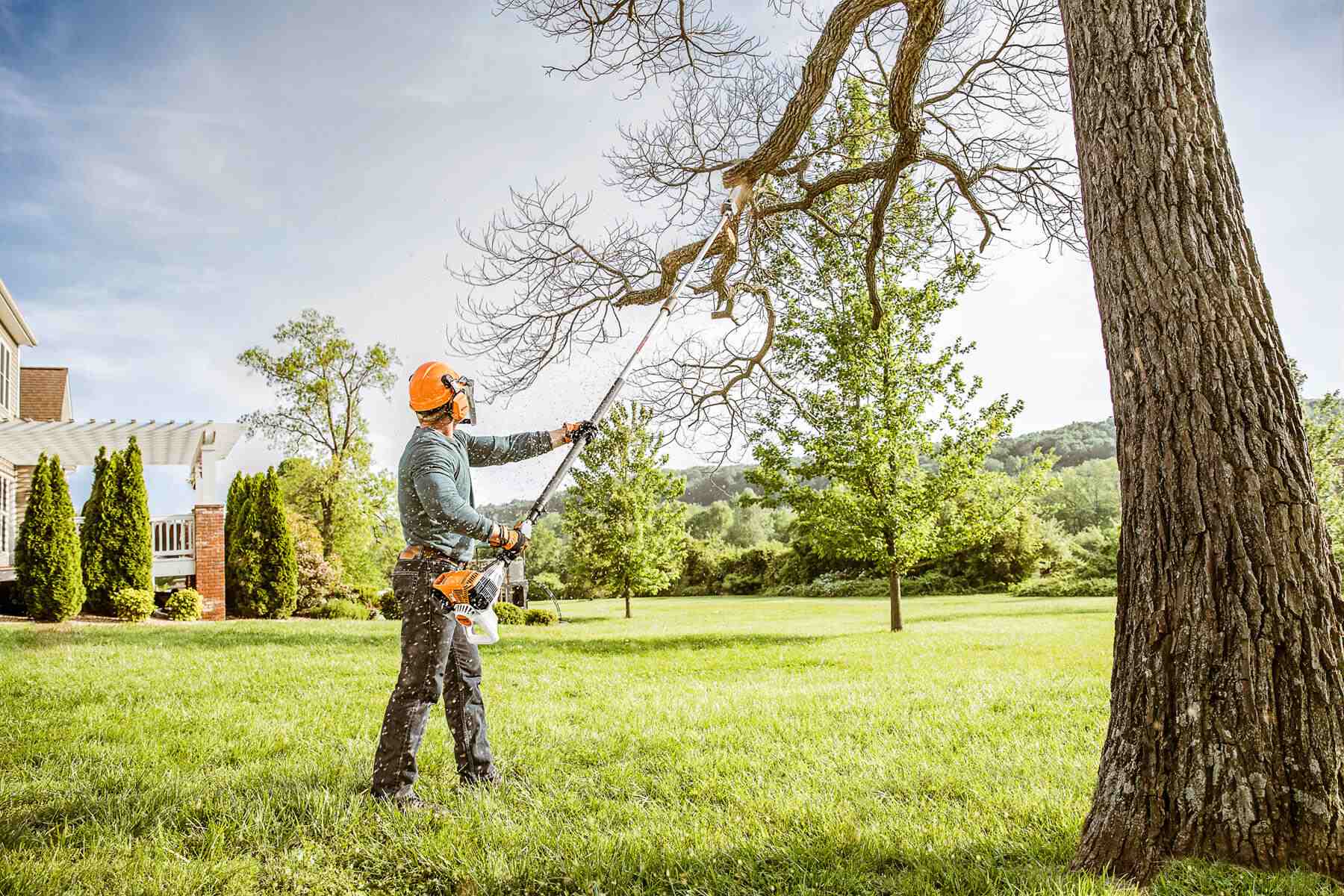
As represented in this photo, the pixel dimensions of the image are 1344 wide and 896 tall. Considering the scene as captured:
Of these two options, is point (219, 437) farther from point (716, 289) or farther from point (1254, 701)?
point (1254, 701)

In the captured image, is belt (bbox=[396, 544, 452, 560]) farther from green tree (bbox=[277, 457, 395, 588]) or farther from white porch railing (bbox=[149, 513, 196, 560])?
green tree (bbox=[277, 457, 395, 588])

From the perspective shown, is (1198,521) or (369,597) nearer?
(1198,521)

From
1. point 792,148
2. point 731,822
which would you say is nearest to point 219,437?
point 792,148

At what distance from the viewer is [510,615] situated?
1775 cm

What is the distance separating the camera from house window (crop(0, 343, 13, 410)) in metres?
16.9

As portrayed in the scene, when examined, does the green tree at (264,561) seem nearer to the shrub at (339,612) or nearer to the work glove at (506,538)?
the shrub at (339,612)

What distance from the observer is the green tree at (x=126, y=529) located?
48.6 feet

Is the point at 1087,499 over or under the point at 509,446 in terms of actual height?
over

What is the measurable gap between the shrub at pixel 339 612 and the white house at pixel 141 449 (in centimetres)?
206

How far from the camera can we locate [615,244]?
7.97m

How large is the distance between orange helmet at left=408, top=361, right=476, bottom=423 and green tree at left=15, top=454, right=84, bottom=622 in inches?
542

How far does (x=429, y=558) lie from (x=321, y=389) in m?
22.2

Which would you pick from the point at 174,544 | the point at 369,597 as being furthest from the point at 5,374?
the point at 369,597

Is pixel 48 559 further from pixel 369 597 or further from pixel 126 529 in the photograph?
pixel 369 597
